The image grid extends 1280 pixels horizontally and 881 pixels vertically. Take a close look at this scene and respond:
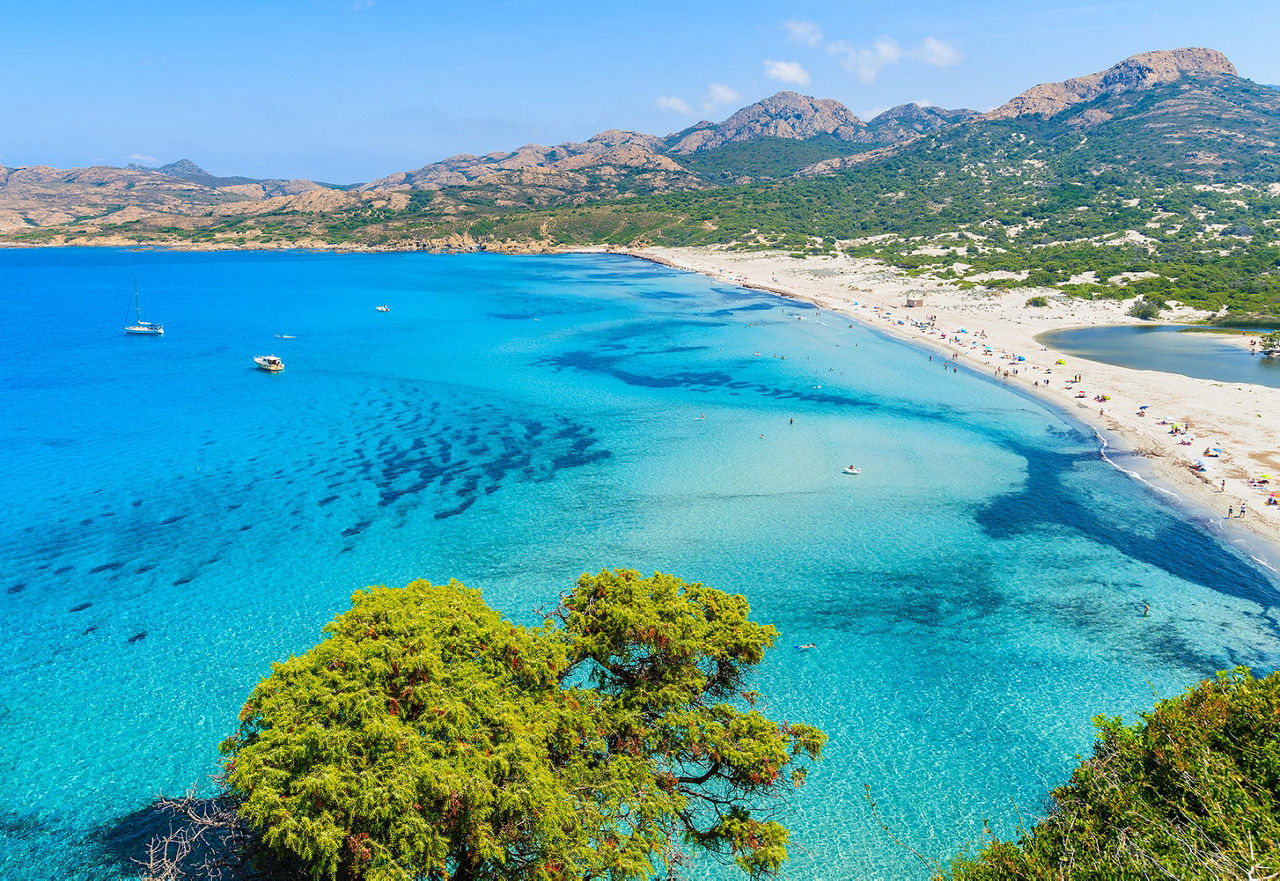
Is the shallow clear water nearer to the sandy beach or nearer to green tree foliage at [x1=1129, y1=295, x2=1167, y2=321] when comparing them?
the sandy beach

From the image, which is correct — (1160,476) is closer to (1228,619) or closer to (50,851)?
(1228,619)

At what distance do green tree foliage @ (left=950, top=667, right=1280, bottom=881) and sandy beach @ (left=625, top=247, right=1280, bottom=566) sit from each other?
30.5 m

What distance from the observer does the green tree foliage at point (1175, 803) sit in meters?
12.3

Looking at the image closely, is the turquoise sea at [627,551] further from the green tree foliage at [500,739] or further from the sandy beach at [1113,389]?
the green tree foliage at [500,739]

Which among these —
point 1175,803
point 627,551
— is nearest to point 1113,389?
point 627,551

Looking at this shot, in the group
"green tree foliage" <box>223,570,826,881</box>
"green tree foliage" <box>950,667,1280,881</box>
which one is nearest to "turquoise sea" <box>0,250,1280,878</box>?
"green tree foliage" <box>950,667,1280,881</box>

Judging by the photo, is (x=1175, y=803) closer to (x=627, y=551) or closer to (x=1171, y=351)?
(x=627, y=551)

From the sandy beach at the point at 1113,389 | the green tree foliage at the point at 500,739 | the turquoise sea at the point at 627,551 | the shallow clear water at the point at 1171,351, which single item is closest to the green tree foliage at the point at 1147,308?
the sandy beach at the point at 1113,389

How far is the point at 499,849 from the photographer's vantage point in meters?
13.1

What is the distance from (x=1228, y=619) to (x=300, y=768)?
4284 cm

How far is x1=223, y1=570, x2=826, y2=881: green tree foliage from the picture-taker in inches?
505

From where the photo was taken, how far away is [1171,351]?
3319 inches

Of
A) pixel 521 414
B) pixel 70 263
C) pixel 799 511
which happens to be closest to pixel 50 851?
pixel 799 511

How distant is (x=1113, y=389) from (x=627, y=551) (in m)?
61.9
